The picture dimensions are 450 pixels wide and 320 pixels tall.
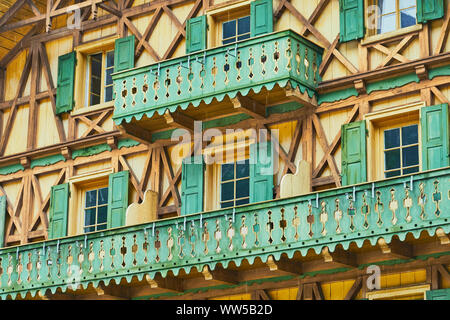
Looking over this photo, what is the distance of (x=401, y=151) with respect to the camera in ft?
99.3

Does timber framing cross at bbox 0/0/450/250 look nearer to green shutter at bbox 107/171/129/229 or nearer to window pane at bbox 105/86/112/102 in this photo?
green shutter at bbox 107/171/129/229

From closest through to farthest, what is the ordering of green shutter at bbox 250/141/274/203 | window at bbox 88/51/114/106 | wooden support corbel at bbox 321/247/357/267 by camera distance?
1. wooden support corbel at bbox 321/247/357/267
2. green shutter at bbox 250/141/274/203
3. window at bbox 88/51/114/106

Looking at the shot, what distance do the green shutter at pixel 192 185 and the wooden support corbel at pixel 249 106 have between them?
1862 millimetres

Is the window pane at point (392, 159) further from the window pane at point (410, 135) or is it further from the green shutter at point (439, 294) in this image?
the green shutter at point (439, 294)

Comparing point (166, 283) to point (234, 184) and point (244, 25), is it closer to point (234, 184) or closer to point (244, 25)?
point (234, 184)

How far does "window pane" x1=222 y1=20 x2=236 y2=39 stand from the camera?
111ft

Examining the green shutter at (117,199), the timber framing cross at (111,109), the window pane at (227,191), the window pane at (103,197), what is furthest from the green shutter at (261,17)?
the window pane at (103,197)

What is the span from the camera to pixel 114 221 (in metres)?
33.9

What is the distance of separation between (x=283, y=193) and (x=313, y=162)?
1070mm

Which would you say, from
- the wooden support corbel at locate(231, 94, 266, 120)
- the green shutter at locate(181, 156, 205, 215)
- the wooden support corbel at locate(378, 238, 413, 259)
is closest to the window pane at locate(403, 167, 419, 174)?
the wooden support corbel at locate(378, 238, 413, 259)

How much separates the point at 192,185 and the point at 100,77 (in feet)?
15.9

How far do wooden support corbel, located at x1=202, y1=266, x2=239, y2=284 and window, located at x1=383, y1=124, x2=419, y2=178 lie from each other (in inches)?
A: 163

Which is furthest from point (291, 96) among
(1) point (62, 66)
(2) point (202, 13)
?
(1) point (62, 66)

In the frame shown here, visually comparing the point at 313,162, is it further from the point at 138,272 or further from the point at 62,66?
the point at 62,66
